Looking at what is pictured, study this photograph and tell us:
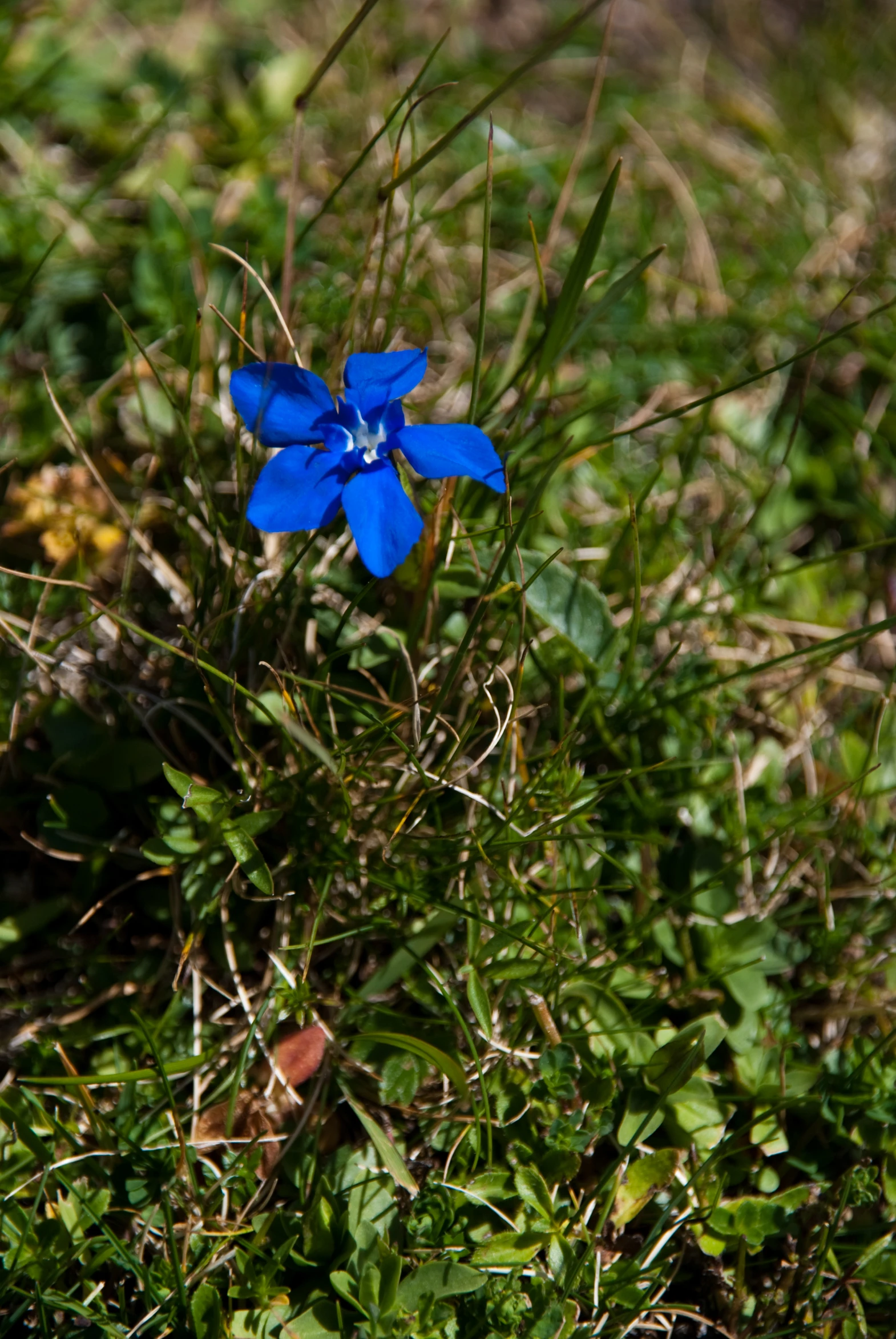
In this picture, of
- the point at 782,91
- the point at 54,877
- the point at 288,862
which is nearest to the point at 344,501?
the point at 288,862

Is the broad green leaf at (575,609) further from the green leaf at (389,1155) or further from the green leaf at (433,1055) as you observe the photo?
the green leaf at (389,1155)

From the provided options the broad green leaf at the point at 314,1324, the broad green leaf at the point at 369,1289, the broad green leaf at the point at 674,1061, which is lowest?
Answer: the broad green leaf at the point at 314,1324

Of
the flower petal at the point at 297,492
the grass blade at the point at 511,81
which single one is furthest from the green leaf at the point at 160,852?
the grass blade at the point at 511,81

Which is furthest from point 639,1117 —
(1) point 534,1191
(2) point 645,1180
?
(1) point 534,1191

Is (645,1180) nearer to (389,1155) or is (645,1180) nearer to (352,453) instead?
(389,1155)

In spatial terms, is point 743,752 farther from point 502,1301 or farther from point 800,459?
point 502,1301

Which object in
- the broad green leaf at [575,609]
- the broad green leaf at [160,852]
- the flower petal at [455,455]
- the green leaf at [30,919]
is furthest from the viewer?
the broad green leaf at [575,609]
